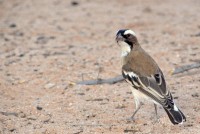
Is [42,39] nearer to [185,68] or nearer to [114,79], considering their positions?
[114,79]

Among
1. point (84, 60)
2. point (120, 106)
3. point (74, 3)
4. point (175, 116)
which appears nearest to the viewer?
point (175, 116)

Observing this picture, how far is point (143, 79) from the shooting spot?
28.2 feet

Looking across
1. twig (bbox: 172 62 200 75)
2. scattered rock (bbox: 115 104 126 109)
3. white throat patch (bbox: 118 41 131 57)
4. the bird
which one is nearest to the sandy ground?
scattered rock (bbox: 115 104 126 109)

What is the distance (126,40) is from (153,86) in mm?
1124

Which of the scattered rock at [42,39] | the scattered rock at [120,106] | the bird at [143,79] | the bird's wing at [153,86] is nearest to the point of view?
the bird at [143,79]

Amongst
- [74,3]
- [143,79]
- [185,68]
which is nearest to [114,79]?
Answer: [185,68]

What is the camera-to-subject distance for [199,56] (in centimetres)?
1125

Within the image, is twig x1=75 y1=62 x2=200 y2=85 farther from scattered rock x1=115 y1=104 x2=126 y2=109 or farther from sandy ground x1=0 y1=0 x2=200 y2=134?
scattered rock x1=115 y1=104 x2=126 y2=109

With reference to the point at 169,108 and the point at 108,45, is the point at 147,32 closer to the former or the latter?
the point at 108,45

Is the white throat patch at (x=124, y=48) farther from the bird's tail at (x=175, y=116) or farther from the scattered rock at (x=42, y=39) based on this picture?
the scattered rock at (x=42, y=39)

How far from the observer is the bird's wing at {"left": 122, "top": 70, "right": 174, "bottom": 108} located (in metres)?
8.17

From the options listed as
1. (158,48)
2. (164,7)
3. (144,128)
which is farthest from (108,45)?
(144,128)

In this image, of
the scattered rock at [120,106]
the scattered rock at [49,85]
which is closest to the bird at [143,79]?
the scattered rock at [120,106]

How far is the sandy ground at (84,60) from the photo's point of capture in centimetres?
859
